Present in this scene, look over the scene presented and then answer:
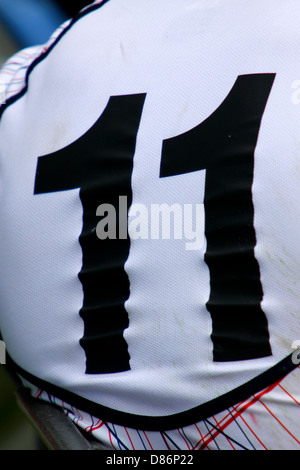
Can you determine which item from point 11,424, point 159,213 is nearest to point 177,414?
point 159,213

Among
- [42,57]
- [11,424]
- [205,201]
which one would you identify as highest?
[42,57]

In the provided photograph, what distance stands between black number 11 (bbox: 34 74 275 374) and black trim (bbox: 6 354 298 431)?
1.2 inches

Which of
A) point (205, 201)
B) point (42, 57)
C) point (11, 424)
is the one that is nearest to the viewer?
point (205, 201)

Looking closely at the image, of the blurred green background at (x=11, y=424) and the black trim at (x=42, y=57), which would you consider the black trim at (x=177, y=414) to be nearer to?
the black trim at (x=42, y=57)

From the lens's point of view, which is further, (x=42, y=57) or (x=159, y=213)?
(x=42, y=57)

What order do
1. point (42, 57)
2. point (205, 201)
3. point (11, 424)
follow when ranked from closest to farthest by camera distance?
point (205, 201) → point (42, 57) → point (11, 424)

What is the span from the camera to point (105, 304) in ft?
2.45

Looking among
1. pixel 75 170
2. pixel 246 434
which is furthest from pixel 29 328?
pixel 246 434

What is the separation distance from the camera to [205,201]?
0.69 metres

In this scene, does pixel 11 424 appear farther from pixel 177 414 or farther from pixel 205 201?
pixel 205 201

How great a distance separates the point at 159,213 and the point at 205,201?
66mm

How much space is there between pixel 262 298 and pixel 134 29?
453mm

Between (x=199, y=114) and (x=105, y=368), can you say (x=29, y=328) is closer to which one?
(x=105, y=368)

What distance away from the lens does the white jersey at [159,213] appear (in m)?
0.67
